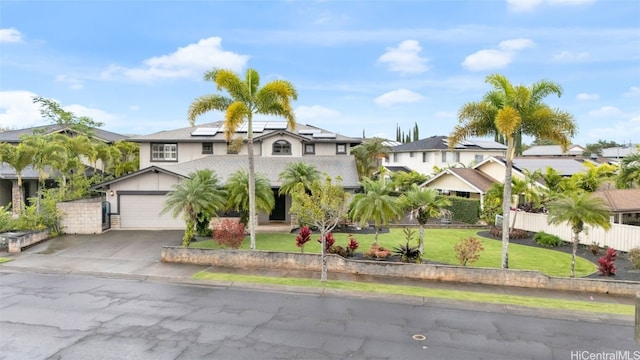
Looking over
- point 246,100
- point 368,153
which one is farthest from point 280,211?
point 368,153

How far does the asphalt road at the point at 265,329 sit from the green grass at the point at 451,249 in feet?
23.0

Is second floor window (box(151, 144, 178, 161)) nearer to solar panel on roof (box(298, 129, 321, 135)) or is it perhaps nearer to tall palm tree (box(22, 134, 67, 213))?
tall palm tree (box(22, 134, 67, 213))

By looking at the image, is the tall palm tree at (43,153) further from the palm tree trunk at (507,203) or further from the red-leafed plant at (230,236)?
the palm tree trunk at (507,203)

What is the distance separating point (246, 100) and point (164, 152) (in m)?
16.5

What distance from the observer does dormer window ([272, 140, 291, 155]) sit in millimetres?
32969

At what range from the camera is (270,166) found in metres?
31.0

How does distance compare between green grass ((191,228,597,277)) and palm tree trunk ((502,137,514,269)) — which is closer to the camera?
palm tree trunk ((502,137,514,269))

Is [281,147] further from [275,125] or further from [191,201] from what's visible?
[191,201]

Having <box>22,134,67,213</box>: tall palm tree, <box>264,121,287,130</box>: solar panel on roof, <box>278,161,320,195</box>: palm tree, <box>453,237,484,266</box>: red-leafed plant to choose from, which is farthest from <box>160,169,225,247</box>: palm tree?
<box>264,121,287,130</box>: solar panel on roof

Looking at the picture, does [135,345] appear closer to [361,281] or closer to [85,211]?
[361,281]

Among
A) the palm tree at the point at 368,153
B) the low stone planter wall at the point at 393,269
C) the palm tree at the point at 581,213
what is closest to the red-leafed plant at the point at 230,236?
the low stone planter wall at the point at 393,269

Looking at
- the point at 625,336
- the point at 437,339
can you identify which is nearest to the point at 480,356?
the point at 437,339

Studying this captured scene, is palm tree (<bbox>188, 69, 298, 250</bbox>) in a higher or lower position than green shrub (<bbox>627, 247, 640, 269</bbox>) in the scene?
higher

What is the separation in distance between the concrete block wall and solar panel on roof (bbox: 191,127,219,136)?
1027 centimetres
